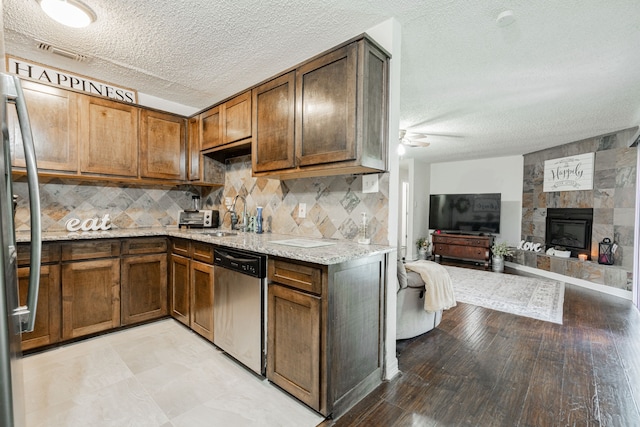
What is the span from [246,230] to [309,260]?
1.67 m

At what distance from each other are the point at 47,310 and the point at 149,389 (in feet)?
4.05

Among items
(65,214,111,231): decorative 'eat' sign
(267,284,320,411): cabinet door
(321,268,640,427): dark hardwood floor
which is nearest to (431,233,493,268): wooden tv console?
(321,268,640,427): dark hardwood floor

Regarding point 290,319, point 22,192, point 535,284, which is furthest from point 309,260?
point 535,284

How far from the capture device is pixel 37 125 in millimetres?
2479

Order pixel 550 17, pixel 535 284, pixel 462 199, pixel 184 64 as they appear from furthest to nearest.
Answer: pixel 462 199, pixel 535 284, pixel 184 64, pixel 550 17

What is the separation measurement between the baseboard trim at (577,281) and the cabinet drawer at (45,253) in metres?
6.83

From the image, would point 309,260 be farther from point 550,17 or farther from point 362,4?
point 550,17

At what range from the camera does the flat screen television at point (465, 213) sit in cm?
645

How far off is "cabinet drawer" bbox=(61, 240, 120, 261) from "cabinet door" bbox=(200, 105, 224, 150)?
4.27 ft

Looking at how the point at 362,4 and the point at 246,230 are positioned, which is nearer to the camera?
the point at 362,4

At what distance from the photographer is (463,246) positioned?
6570mm

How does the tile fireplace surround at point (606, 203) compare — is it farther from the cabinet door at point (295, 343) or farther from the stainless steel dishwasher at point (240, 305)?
the stainless steel dishwasher at point (240, 305)

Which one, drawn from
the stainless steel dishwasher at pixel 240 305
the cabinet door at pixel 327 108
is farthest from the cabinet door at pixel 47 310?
the cabinet door at pixel 327 108

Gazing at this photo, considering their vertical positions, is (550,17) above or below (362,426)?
above
